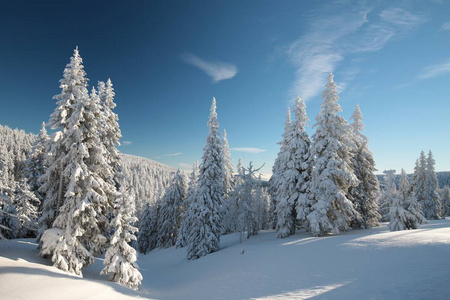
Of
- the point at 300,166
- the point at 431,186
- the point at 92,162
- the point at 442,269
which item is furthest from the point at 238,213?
the point at 431,186

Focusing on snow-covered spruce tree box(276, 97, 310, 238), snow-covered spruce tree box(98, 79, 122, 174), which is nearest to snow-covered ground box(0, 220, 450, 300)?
snow-covered spruce tree box(276, 97, 310, 238)

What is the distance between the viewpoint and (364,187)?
26844mm

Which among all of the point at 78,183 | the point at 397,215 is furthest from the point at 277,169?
the point at 78,183

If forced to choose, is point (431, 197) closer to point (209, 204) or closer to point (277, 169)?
point (277, 169)

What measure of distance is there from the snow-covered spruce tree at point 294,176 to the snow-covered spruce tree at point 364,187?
548cm

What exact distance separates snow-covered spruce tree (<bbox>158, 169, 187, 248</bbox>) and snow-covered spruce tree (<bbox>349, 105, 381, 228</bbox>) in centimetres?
2815

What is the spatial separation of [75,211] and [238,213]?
806 inches

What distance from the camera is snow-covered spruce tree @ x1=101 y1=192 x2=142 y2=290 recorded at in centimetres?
1478

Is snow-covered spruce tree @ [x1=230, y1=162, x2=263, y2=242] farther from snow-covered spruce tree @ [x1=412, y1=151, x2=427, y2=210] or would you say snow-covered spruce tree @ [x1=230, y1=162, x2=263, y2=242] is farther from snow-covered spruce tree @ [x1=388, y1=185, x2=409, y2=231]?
snow-covered spruce tree @ [x1=412, y1=151, x2=427, y2=210]

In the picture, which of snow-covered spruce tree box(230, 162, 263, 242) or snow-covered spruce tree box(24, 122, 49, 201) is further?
snow-covered spruce tree box(24, 122, 49, 201)

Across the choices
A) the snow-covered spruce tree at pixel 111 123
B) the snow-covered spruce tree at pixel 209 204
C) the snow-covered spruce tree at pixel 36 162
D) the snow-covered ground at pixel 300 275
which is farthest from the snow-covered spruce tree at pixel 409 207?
the snow-covered spruce tree at pixel 36 162

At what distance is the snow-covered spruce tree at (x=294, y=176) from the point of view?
81.4ft

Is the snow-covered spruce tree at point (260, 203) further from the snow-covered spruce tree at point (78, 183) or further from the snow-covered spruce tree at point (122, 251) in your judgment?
the snow-covered spruce tree at point (78, 183)

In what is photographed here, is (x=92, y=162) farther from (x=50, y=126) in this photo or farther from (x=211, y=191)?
(x=211, y=191)
